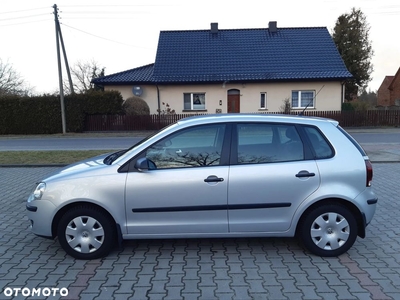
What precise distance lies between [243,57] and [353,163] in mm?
23571

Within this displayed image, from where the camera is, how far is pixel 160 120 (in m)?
23.5

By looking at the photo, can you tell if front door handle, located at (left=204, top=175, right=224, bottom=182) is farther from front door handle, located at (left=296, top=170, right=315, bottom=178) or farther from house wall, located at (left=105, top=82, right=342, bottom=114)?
house wall, located at (left=105, top=82, right=342, bottom=114)

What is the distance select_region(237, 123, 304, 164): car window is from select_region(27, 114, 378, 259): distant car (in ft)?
0.04

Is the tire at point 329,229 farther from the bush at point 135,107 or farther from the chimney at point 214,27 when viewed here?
the chimney at point 214,27

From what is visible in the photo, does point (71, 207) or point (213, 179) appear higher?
point (213, 179)

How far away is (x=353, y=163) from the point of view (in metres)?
3.86

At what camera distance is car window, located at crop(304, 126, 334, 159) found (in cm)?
389

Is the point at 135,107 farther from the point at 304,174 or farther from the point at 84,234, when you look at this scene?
the point at 304,174

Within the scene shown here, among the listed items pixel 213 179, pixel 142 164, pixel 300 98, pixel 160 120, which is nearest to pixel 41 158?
pixel 142 164

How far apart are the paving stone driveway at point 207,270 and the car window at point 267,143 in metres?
1.16

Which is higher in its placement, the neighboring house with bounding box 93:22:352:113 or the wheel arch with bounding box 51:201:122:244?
the neighboring house with bounding box 93:22:352:113

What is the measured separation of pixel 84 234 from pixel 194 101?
22106 mm

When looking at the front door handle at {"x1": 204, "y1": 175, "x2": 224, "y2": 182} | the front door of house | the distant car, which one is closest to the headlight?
the distant car

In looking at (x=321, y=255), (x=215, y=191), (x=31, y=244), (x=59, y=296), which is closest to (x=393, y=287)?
(x=321, y=255)
